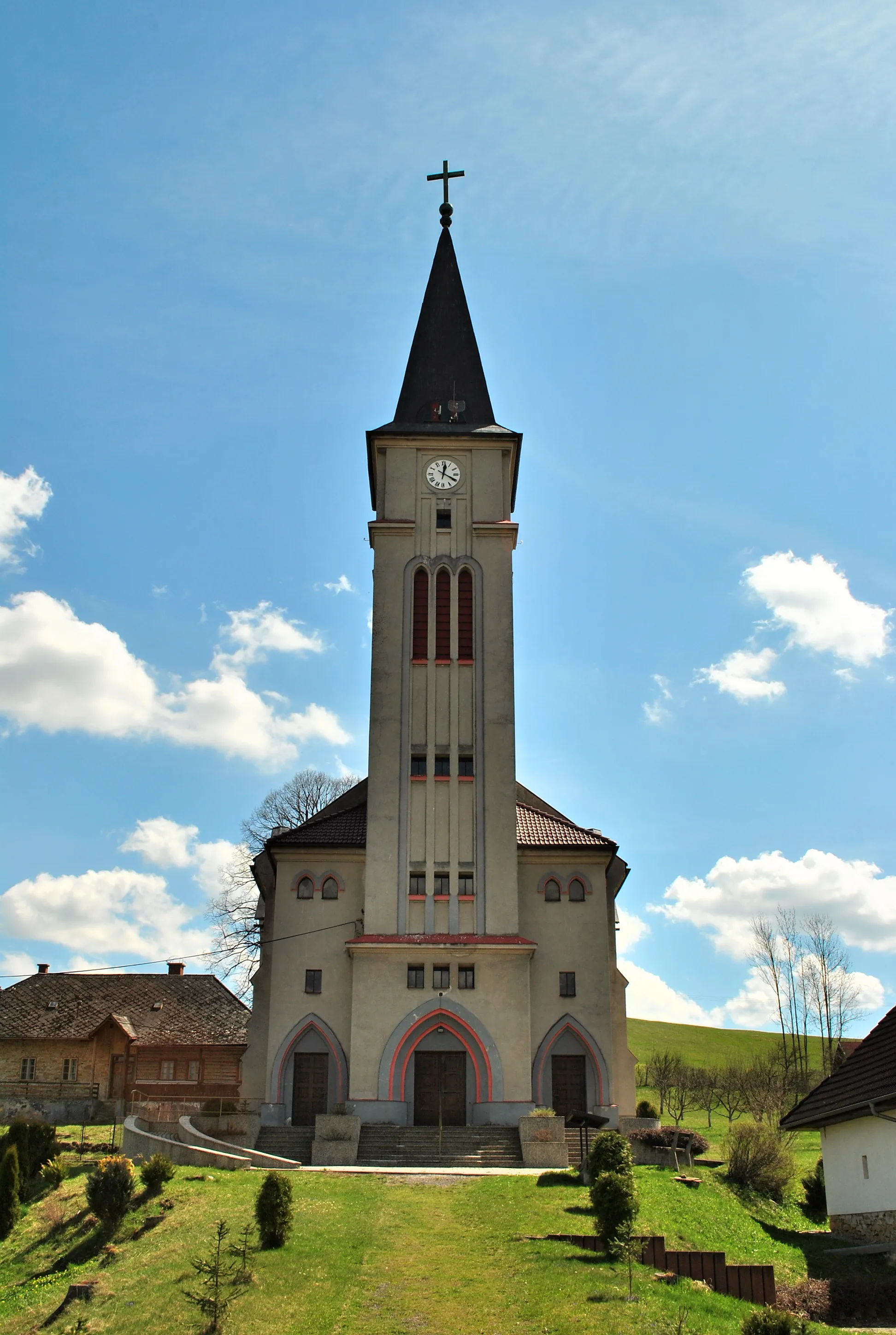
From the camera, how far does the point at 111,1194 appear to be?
2478cm

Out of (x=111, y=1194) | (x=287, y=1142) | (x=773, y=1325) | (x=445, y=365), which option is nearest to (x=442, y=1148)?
(x=287, y=1142)

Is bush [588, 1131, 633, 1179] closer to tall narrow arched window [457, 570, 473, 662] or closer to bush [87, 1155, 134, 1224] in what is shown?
bush [87, 1155, 134, 1224]

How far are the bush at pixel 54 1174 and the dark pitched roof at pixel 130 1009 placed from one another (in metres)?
17.5

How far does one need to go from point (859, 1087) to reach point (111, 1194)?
50.8 ft

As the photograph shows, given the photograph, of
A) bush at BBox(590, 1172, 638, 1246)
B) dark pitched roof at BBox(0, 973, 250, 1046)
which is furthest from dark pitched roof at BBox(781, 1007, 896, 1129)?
dark pitched roof at BBox(0, 973, 250, 1046)

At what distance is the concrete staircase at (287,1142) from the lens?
31.0 m

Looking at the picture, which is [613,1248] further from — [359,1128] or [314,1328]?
[359,1128]

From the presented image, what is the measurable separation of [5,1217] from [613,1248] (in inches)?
700

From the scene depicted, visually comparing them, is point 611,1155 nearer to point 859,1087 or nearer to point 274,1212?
point 859,1087

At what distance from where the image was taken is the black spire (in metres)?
44.3

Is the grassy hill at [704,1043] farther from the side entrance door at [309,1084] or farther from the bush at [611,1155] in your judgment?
the bush at [611,1155]

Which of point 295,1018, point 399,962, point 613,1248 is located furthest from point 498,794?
point 613,1248

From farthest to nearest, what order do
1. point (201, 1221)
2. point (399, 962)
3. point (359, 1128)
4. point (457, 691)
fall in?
point (457, 691), point (399, 962), point (359, 1128), point (201, 1221)

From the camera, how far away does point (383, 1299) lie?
16.4 m
